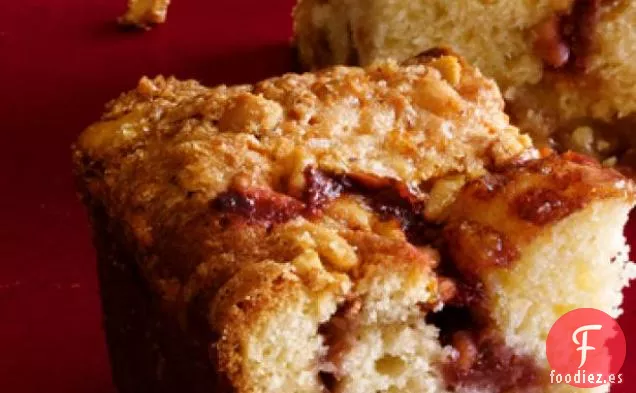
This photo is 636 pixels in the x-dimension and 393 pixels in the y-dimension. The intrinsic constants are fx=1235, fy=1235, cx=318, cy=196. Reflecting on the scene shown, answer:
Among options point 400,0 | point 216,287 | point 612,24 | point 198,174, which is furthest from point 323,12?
point 216,287

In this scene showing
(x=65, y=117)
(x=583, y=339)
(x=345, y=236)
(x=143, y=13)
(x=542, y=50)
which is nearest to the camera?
(x=345, y=236)

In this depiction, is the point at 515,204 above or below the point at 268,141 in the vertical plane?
below

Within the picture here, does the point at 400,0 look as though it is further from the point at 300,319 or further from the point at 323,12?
the point at 300,319

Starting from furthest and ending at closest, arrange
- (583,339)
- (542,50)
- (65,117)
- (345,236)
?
(65,117) → (542,50) → (583,339) → (345,236)

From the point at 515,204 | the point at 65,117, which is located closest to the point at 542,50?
the point at 515,204

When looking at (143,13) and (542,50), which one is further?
(143,13)

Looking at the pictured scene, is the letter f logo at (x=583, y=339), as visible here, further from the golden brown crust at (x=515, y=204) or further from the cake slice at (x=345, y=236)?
the golden brown crust at (x=515, y=204)

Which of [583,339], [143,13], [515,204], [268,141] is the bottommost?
[583,339]

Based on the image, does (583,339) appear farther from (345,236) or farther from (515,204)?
(345,236)
